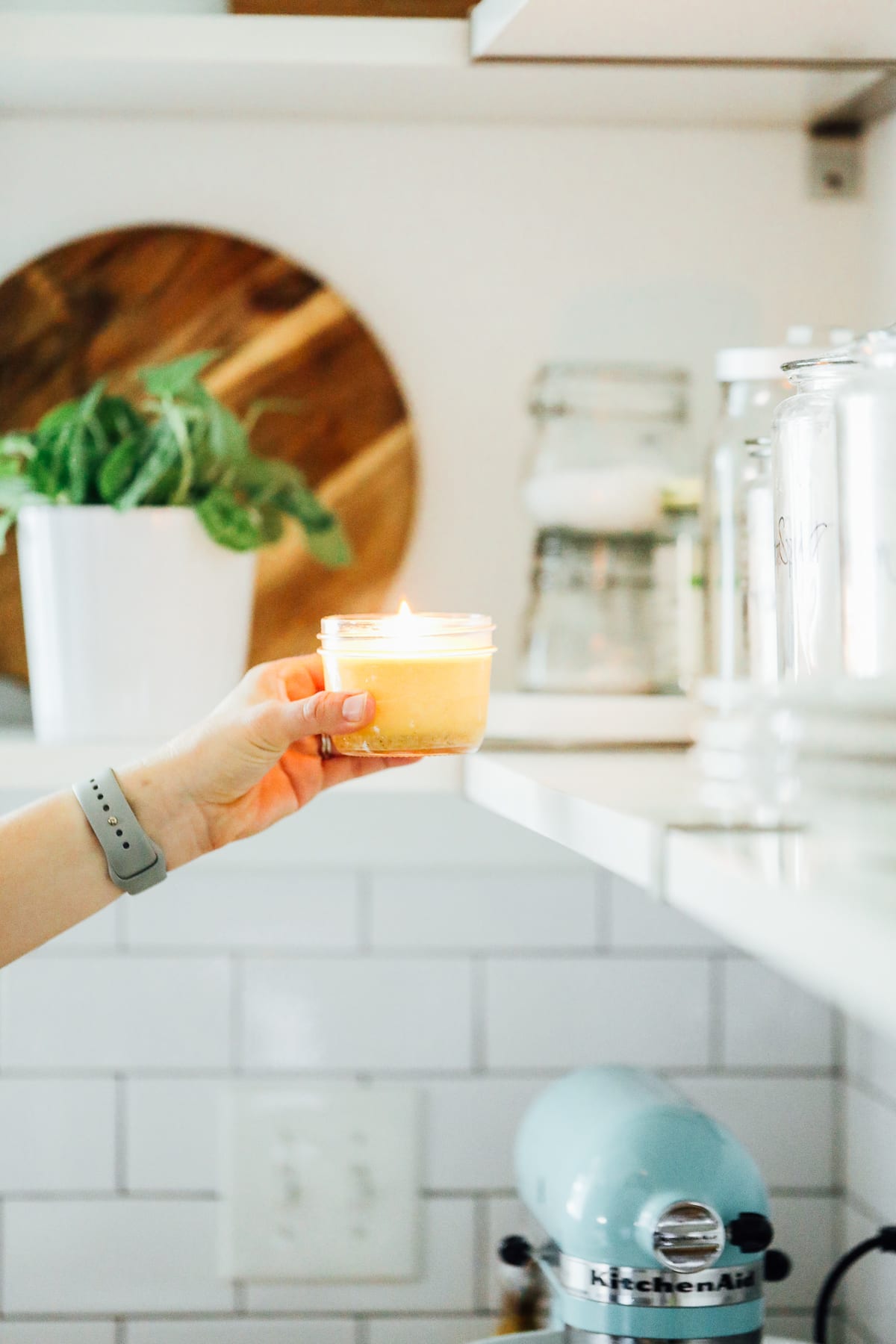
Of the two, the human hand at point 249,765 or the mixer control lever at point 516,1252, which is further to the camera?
the mixer control lever at point 516,1252

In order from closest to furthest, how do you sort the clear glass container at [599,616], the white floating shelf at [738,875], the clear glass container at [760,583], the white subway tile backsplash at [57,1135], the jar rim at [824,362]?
the white floating shelf at [738,875], the jar rim at [824,362], the clear glass container at [760,583], the clear glass container at [599,616], the white subway tile backsplash at [57,1135]

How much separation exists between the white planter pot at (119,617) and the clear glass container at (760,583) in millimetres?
380

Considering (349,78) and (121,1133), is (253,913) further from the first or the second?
(349,78)

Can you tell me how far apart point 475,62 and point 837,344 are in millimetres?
344

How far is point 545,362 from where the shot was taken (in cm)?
117

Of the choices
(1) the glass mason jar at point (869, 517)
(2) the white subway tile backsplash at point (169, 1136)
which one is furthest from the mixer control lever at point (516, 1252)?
(1) the glass mason jar at point (869, 517)

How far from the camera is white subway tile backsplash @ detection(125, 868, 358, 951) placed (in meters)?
1.20

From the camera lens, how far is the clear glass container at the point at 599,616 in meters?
0.94

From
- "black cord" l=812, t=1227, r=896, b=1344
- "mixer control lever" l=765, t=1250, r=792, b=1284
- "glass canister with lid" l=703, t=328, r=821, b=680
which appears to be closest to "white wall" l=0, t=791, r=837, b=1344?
"black cord" l=812, t=1227, r=896, b=1344

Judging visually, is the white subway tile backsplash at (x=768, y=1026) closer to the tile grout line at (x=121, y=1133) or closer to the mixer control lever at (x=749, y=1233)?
the mixer control lever at (x=749, y=1233)

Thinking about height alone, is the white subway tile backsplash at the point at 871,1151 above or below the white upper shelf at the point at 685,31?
below

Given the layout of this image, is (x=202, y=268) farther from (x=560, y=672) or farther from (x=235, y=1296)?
(x=235, y=1296)

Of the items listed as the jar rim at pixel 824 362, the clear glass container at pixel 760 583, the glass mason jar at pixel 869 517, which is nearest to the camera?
the glass mason jar at pixel 869 517

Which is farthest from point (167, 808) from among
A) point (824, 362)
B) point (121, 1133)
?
point (121, 1133)
